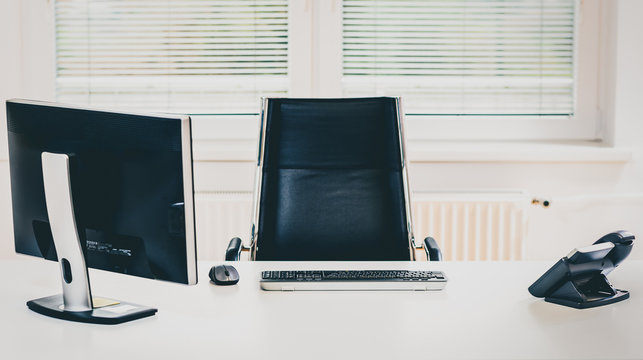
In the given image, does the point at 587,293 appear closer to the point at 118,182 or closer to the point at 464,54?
the point at 118,182

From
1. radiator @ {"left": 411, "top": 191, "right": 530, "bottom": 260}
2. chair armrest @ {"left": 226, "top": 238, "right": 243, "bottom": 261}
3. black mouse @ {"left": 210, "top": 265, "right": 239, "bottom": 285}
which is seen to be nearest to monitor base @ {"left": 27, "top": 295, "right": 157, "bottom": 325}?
black mouse @ {"left": 210, "top": 265, "right": 239, "bottom": 285}

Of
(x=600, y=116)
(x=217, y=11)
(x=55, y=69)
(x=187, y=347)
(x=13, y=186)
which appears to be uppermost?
(x=217, y=11)

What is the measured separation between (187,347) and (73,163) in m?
0.45

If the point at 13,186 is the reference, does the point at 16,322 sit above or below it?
below

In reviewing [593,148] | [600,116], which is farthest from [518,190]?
[600,116]

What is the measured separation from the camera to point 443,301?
1396 millimetres

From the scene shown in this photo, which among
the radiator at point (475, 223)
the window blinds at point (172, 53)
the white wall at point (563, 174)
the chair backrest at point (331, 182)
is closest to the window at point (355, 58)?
the window blinds at point (172, 53)

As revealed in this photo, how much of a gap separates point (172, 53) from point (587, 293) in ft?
7.10

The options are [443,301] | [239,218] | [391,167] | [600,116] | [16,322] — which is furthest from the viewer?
[600,116]

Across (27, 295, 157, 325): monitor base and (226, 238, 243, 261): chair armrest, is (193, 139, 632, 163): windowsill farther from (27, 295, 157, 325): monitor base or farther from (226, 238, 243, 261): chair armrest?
(27, 295, 157, 325): monitor base

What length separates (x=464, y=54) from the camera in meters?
2.98

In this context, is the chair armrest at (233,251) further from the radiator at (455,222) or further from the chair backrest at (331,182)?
the radiator at (455,222)

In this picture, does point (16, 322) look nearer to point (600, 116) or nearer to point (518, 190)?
point (518, 190)

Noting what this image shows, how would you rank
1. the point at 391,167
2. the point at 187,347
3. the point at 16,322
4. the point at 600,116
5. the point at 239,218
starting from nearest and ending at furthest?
the point at 187,347, the point at 16,322, the point at 391,167, the point at 239,218, the point at 600,116
